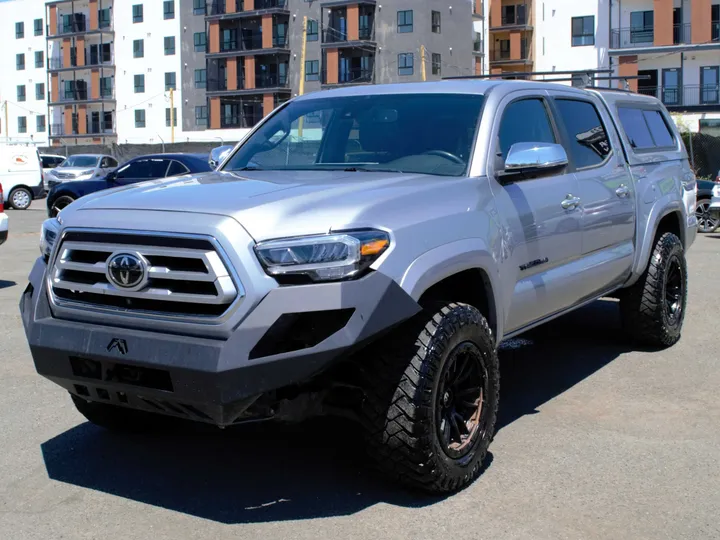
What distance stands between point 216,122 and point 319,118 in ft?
228

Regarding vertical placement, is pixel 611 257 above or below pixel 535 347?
above

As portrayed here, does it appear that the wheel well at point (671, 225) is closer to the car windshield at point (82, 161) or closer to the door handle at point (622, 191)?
the door handle at point (622, 191)

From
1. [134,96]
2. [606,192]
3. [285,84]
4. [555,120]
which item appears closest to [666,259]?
[606,192]

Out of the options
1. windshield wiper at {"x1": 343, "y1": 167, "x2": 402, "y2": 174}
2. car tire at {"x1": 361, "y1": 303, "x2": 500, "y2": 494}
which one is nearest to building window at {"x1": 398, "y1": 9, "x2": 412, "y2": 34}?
windshield wiper at {"x1": 343, "y1": 167, "x2": 402, "y2": 174}

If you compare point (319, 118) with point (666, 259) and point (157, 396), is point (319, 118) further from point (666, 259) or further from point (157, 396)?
point (666, 259)

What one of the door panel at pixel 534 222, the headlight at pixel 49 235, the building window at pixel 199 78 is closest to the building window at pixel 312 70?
the building window at pixel 199 78

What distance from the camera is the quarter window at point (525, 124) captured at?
5.24 m

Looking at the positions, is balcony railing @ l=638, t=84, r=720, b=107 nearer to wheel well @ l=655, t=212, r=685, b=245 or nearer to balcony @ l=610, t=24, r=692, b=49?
balcony @ l=610, t=24, r=692, b=49

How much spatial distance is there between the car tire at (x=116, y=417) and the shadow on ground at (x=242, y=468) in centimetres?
7

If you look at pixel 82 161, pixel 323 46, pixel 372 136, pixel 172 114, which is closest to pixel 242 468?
pixel 372 136

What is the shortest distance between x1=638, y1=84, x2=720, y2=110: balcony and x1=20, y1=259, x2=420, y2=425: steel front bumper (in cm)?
4834

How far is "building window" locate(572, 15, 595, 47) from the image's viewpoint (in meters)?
56.4

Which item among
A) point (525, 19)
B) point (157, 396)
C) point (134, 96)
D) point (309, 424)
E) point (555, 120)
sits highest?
point (525, 19)

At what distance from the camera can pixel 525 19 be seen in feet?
232
